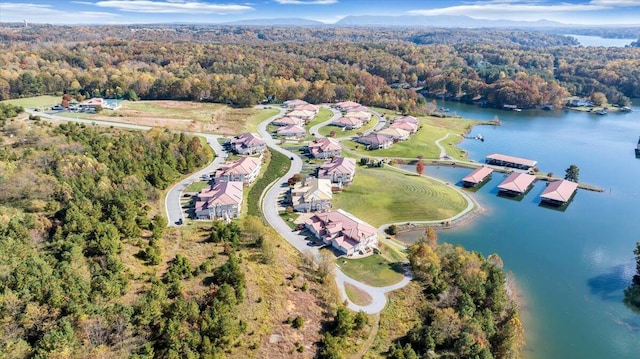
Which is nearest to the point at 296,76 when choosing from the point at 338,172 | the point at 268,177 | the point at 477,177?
the point at 268,177

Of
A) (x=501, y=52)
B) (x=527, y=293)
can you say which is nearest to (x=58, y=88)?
(x=527, y=293)

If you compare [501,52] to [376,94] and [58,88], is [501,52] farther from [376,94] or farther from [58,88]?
[58,88]

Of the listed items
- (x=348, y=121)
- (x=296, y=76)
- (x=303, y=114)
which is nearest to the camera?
(x=348, y=121)

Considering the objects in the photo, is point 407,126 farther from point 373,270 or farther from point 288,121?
point 373,270

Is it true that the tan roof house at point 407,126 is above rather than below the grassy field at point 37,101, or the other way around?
above

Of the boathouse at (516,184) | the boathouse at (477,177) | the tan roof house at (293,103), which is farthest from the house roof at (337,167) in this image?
the tan roof house at (293,103)

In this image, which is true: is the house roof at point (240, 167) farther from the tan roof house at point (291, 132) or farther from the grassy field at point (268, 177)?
the tan roof house at point (291, 132)
